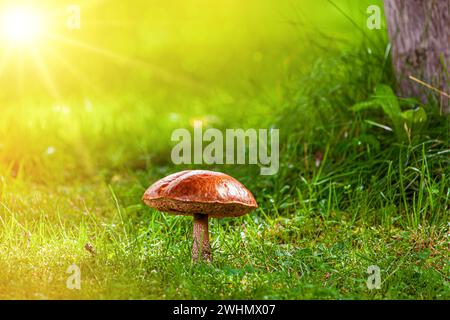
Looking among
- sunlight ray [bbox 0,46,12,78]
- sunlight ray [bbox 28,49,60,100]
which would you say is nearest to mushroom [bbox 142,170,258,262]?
sunlight ray [bbox 28,49,60,100]

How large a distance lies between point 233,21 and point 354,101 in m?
6.65

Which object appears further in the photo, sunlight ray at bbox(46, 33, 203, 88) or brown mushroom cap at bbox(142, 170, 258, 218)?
sunlight ray at bbox(46, 33, 203, 88)

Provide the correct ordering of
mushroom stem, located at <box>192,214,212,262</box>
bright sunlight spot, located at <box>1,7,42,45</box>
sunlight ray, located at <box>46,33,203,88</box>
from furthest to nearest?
sunlight ray, located at <box>46,33,203,88</box>, bright sunlight spot, located at <box>1,7,42,45</box>, mushroom stem, located at <box>192,214,212,262</box>

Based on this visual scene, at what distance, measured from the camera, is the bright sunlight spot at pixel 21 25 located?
9867 mm

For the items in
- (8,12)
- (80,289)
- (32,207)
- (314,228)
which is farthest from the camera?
(8,12)

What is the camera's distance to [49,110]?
28.3 feet

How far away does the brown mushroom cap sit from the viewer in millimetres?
3592

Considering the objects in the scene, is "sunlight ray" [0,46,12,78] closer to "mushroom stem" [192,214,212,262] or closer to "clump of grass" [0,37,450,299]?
"clump of grass" [0,37,450,299]

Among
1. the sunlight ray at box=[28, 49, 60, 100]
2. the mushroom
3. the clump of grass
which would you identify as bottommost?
the clump of grass

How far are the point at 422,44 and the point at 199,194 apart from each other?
9.59 feet

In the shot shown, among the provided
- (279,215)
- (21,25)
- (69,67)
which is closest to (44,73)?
(69,67)
